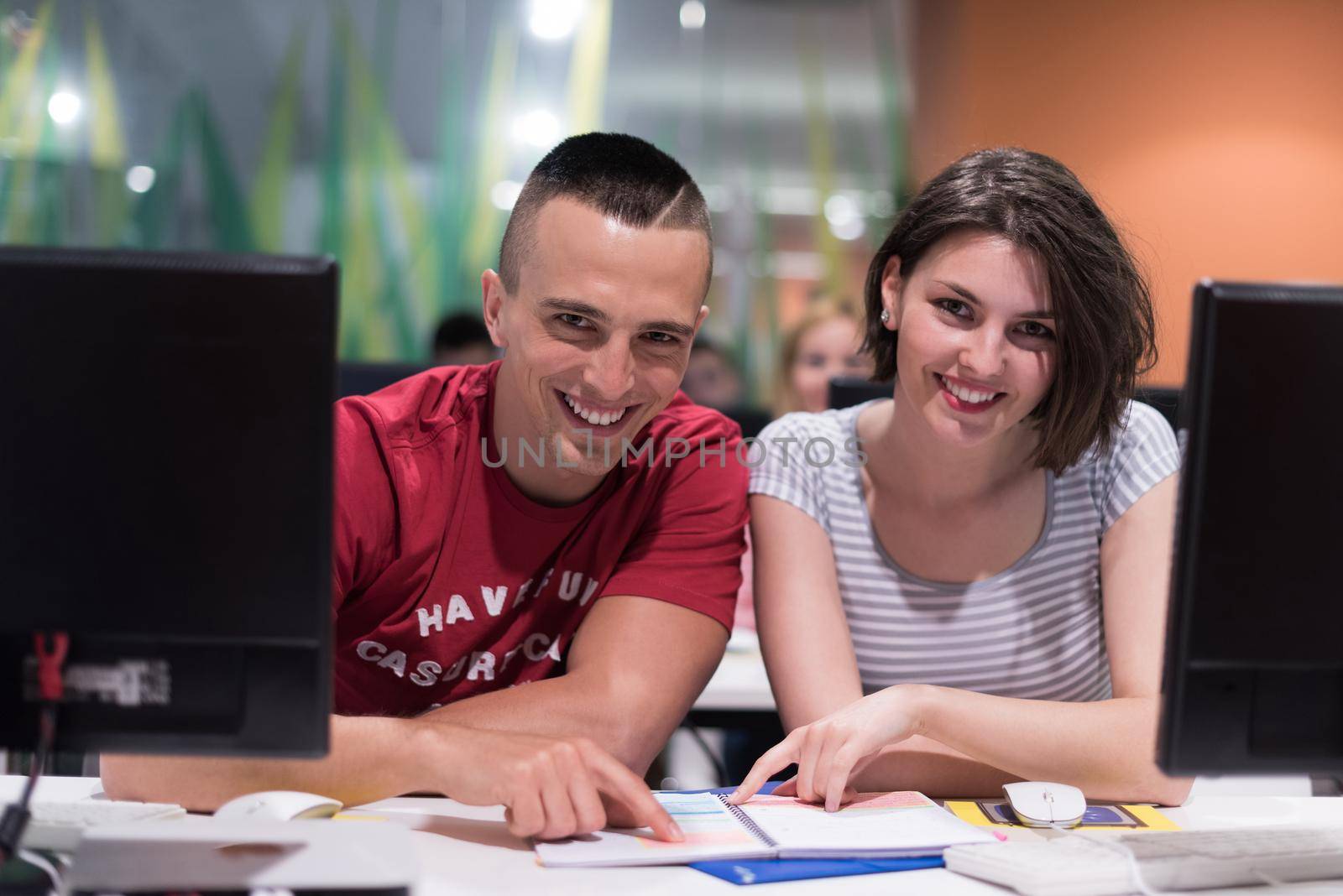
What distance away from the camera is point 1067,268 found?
4.71 ft

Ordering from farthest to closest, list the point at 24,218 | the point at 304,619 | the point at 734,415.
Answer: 1. the point at 24,218
2. the point at 734,415
3. the point at 304,619

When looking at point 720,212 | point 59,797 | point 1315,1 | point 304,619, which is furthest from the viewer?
point 720,212

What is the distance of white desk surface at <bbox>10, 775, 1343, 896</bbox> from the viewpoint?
3.28 ft

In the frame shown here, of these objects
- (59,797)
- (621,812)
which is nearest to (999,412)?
(621,812)

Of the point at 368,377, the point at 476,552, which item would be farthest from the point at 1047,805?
the point at 368,377

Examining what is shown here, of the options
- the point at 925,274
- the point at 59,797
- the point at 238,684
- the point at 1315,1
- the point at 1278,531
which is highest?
the point at 1315,1

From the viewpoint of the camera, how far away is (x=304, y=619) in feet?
3.09

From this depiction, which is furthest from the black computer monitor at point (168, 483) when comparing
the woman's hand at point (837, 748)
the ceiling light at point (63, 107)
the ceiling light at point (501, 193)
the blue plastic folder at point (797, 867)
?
the ceiling light at point (63, 107)

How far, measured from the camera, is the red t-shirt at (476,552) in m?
1.47

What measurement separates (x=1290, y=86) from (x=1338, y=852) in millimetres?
3936

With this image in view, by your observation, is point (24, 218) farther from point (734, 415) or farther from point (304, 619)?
point (304, 619)

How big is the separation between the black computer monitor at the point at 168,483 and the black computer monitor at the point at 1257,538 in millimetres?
700

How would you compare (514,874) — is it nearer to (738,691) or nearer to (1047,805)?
(1047,805)

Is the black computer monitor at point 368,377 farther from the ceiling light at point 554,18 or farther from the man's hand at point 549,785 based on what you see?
the ceiling light at point 554,18
